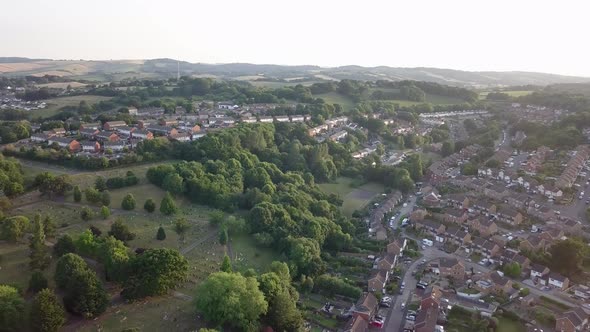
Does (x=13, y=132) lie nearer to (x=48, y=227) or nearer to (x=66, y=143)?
(x=66, y=143)

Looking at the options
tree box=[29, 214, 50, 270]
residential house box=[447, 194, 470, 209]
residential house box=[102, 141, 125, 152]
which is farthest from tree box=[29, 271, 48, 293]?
residential house box=[447, 194, 470, 209]

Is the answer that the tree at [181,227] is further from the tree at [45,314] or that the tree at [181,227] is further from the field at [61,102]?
the field at [61,102]

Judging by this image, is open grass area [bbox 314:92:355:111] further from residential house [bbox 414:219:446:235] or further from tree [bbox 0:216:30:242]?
tree [bbox 0:216:30:242]

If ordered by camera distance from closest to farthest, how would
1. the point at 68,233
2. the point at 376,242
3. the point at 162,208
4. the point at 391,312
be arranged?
the point at 391,312 < the point at 68,233 < the point at 162,208 < the point at 376,242

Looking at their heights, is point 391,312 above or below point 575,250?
below

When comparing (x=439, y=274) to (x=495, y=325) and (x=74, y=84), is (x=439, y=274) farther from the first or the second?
(x=74, y=84)

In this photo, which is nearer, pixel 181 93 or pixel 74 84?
pixel 181 93

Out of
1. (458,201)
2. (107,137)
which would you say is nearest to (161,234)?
(107,137)

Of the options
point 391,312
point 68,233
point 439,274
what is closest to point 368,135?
point 439,274
